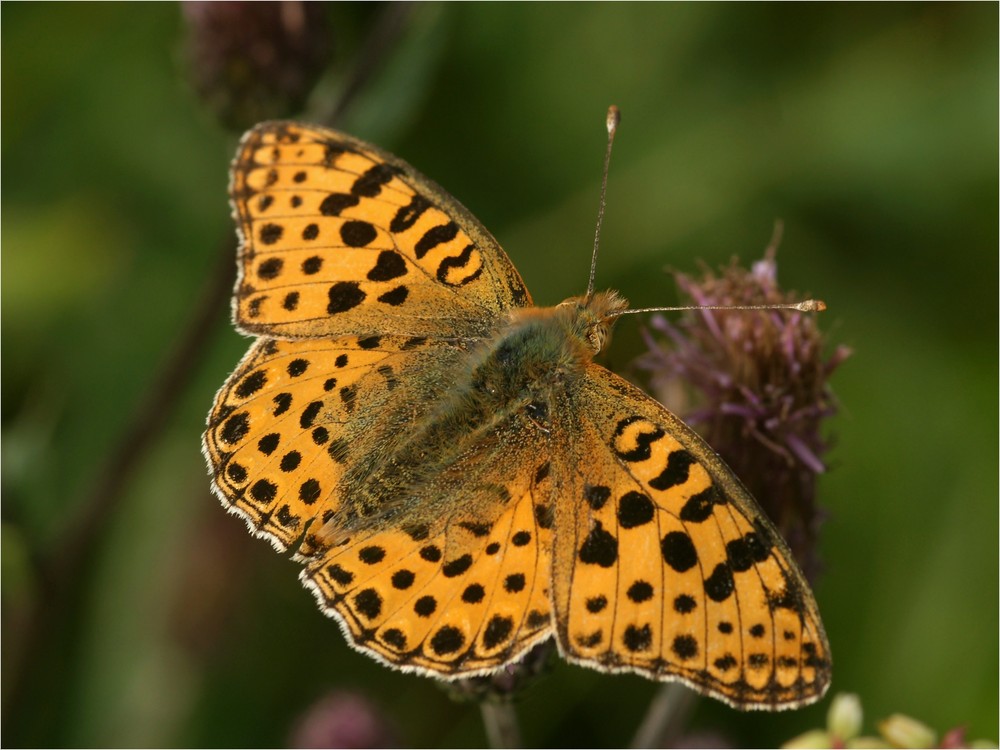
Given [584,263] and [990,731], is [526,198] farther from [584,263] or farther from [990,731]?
[990,731]

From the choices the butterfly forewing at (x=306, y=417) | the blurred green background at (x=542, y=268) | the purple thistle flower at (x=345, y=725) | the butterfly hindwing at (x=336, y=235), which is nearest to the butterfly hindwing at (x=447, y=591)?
the butterfly forewing at (x=306, y=417)

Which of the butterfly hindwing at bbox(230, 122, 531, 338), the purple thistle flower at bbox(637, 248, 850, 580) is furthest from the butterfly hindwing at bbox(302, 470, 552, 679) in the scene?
the purple thistle flower at bbox(637, 248, 850, 580)

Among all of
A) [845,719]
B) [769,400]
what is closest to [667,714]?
[845,719]

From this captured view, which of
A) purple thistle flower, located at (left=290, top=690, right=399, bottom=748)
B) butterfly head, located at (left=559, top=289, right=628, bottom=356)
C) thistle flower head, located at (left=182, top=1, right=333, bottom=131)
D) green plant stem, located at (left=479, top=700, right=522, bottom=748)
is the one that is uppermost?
thistle flower head, located at (left=182, top=1, right=333, bottom=131)

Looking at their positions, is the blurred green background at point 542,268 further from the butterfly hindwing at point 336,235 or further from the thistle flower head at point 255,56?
the butterfly hindwing at point 336,235

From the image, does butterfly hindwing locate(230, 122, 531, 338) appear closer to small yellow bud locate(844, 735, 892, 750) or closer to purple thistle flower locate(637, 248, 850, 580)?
purple thistle flower locate(637, 248, 850, 580)

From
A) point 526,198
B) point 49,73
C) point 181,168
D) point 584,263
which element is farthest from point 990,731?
point 49,73
